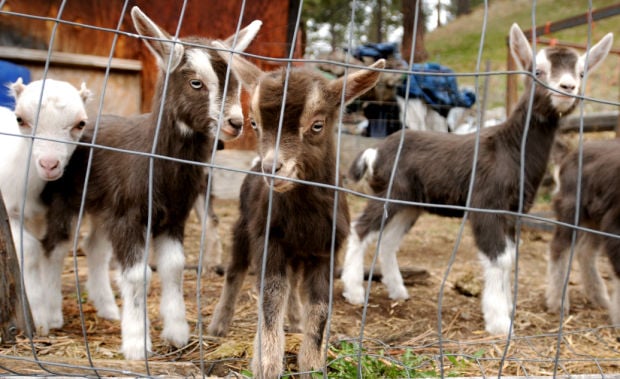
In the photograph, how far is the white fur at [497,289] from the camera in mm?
5438

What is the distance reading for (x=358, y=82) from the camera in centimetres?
361

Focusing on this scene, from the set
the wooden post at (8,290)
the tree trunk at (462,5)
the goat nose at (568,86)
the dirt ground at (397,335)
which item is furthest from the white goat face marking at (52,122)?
the tree trunk at (462,5)

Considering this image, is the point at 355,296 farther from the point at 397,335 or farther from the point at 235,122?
the point at 235,122

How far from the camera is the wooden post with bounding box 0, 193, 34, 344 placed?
4039 mm

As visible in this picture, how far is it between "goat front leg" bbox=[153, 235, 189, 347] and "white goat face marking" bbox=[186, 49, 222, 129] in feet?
2.92

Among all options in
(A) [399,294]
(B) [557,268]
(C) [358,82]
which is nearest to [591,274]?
(B) [557,268]

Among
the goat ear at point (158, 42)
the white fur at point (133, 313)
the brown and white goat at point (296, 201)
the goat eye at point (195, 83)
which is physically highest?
the goat ear at point (158, 42)

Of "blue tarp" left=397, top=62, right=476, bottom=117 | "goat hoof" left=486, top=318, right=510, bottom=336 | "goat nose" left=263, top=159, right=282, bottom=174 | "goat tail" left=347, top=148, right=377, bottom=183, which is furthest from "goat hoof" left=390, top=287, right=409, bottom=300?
"blue tarp" left=397, top=62, right=476, bottom=117

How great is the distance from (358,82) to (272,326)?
1389 millimetres

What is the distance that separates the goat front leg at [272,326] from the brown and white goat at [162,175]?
770mm

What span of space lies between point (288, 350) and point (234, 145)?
5730 millimetres

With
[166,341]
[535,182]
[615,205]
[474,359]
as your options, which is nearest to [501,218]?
[535,182]

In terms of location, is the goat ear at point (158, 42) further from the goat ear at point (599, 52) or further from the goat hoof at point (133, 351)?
the goat ear at point (599, 52)

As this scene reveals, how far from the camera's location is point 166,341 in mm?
4508
